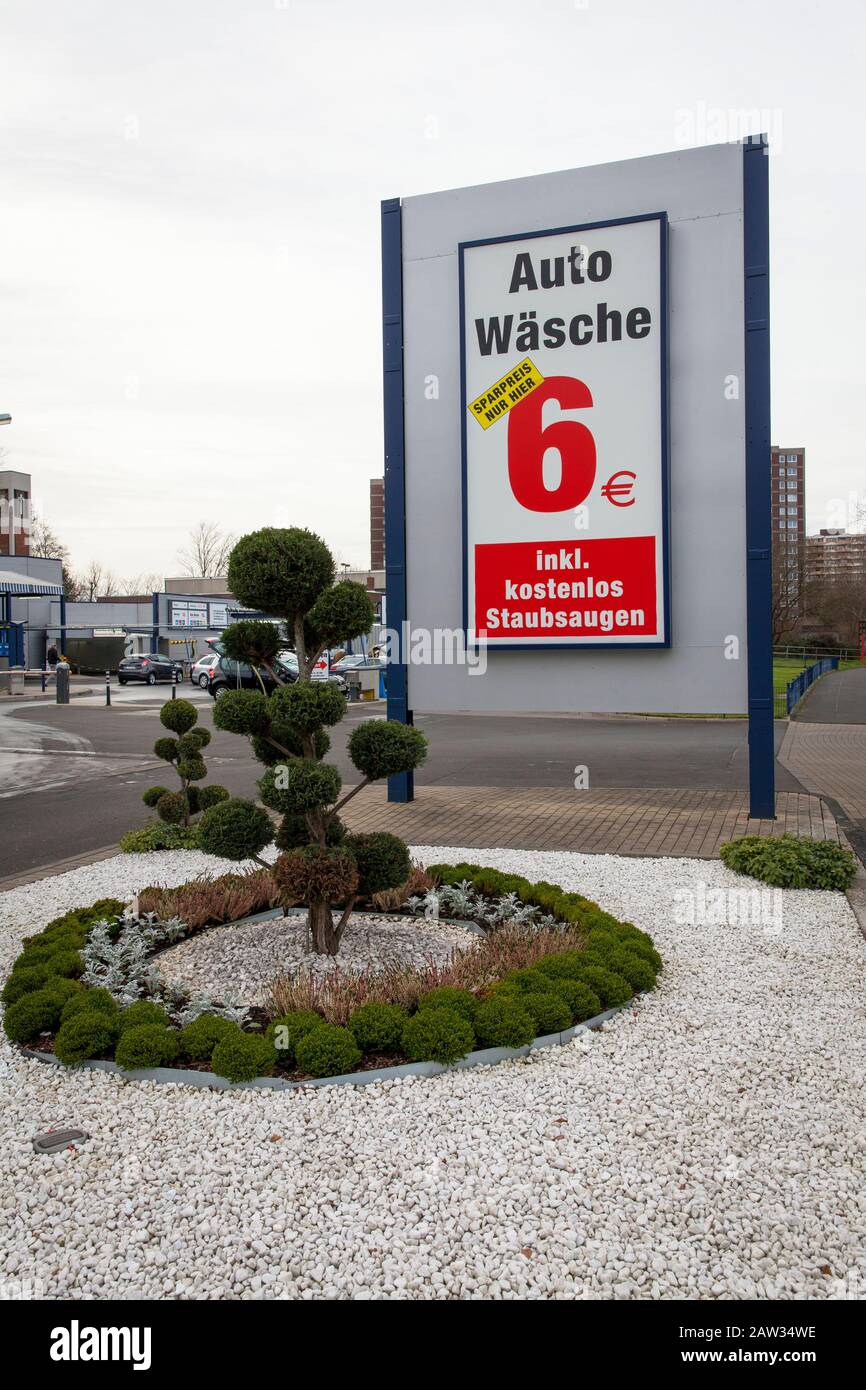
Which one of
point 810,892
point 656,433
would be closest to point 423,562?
point 656,433

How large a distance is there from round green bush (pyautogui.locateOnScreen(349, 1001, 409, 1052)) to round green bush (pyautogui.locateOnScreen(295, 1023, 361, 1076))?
10cm

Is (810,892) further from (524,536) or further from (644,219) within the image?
(644,219)

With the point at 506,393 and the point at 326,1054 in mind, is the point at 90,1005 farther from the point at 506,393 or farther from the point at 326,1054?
the point at 506,393

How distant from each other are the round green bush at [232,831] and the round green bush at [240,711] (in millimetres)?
416

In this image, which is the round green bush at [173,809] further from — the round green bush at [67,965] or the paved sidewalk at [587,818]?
the round green bush at [67,965]

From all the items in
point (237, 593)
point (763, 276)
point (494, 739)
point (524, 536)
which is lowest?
point (494, 739)

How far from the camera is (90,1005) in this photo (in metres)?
4.84

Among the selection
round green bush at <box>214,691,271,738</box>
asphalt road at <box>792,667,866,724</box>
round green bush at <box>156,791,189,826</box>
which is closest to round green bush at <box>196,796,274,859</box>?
round green bush at <box>214,691,271,738</box>

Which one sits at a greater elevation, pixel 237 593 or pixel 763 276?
pixel 763 276

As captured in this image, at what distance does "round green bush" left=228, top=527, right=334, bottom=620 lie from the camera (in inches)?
222

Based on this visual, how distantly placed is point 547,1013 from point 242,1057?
1.41m
